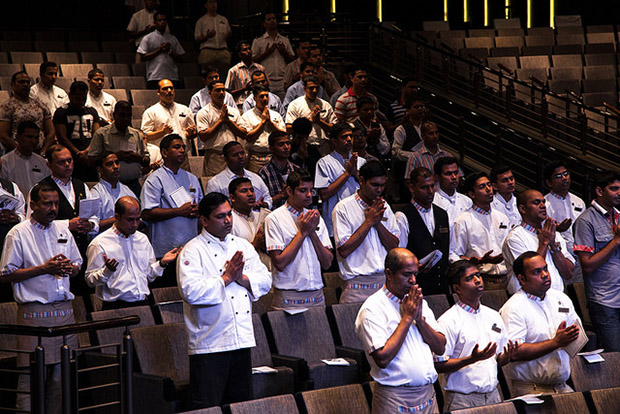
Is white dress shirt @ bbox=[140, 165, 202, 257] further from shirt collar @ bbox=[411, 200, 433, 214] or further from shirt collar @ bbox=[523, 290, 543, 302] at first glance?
shirt collar @ bbox=[523, 290, 543, 302]

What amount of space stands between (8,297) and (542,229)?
4.02 meters

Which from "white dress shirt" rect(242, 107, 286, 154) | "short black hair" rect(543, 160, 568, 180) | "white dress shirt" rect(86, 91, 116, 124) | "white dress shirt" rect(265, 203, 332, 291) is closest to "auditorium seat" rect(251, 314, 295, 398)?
"white dress shirt" rect(265, 203, 332, 291)

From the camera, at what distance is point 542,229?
6.27m

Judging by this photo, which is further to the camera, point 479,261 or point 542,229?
point 479,261

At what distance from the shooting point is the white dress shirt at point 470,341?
5207 mm

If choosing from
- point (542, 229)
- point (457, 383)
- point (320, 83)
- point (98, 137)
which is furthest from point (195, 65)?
point (457, 383)

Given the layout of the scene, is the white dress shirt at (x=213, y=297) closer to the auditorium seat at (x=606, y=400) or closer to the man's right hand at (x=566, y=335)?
the man's right hand at (x=566, y=335)

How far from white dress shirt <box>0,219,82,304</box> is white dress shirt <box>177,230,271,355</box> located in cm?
115

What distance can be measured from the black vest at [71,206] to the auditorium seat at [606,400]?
3810 mm

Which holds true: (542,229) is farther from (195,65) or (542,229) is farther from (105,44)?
(105,44)

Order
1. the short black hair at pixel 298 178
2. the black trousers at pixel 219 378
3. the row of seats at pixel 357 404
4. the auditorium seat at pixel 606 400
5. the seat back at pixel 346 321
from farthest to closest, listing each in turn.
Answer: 1. the short black hair at pixel 298 178
2. the seat back at pixel 346 321
3. the auditorium seat at pixel 606 400
4. the black trousers at pixel 219 378
5. the row of seats at pixel 357 404

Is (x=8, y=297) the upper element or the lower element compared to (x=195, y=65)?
lower

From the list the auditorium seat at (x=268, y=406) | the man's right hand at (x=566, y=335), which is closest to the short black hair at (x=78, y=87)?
the auditorium seat at (x=268, y=406)

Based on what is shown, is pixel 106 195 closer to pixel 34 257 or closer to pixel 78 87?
pixel 34 257
